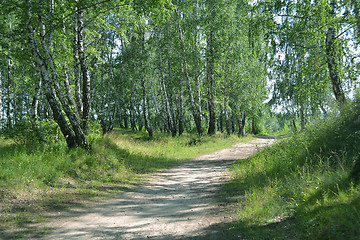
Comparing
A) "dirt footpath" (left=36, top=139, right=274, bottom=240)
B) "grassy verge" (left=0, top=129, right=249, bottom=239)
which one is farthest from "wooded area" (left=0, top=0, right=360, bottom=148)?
"dirt footpath" (left=36, top=139, right=274, bottom=240)

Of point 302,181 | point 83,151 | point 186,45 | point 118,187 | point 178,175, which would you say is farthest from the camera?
point 186,45

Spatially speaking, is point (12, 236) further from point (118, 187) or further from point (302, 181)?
point (302, 181)

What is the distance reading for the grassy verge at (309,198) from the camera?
3.58 m

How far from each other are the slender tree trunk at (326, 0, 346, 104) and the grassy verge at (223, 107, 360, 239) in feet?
7.06

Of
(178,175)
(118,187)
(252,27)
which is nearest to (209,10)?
(252,27)

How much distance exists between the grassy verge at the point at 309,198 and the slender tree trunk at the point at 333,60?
2.15 meters

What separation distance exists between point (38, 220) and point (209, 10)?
71.7 feet

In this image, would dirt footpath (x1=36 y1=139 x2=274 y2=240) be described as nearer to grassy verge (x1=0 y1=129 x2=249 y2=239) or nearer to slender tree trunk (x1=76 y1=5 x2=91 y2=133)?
grassy verge (x1=0 y1=129 x2=249 y2=239)

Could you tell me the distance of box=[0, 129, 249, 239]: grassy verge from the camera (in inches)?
212

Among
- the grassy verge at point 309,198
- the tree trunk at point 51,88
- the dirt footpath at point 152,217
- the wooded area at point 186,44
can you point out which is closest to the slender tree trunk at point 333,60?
the wooded area at point 186,44

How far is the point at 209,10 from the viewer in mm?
22391

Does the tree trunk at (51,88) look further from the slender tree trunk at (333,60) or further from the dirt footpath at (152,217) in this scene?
the slender tree trunk at (333,60)

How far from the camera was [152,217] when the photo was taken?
215 inches

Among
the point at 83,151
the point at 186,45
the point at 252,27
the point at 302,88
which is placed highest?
the point at 186,45
